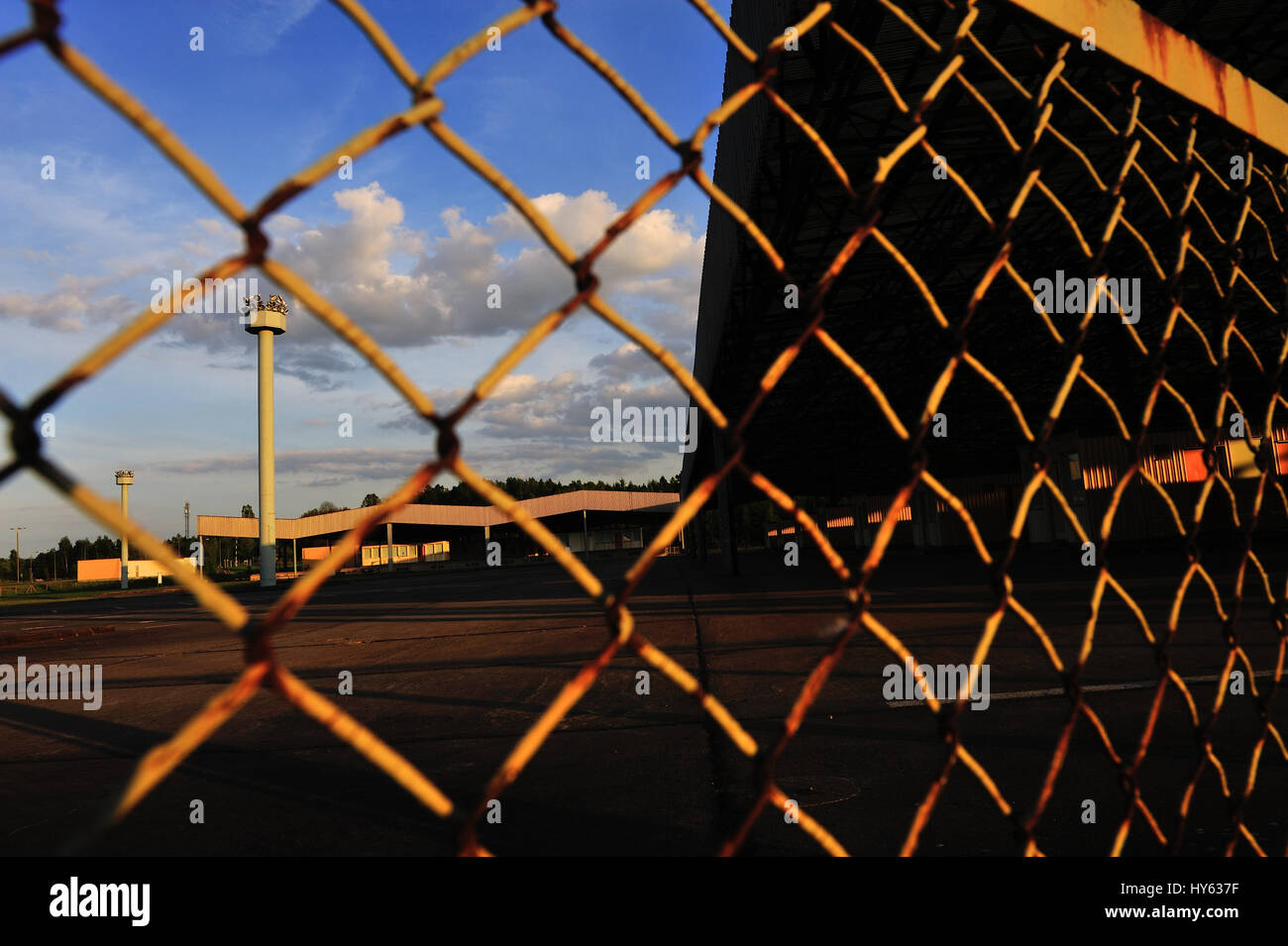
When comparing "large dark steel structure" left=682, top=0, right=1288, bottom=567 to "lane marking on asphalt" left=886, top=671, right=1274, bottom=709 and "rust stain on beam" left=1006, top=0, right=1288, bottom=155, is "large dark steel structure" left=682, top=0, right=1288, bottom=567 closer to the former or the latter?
"rust stain on beam" left=1006, top=0, right=1288, bottom=155

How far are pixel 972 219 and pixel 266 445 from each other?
35.8m

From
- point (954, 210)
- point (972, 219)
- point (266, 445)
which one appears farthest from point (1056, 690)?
point (266, 445)

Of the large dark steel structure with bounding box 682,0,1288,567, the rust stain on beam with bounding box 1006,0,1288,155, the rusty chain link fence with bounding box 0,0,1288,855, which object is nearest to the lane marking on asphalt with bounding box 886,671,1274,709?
the large dark steel structure with bounding box 682,0,1288,567

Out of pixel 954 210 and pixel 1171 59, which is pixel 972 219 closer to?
pixel 954 210

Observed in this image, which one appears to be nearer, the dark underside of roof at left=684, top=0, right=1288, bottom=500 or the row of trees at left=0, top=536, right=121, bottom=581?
the dark underside of roof at left=684, top=0, right=1288, bottom=500

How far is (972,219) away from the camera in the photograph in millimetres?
10562

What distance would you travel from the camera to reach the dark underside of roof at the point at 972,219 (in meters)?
1.46

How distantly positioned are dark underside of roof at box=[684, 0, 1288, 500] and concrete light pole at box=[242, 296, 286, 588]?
2631 cm

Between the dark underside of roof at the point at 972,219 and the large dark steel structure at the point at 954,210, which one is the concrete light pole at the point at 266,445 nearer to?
the large dark steel structure at the point at 954,210

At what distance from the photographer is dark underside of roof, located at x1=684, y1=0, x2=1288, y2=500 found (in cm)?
146

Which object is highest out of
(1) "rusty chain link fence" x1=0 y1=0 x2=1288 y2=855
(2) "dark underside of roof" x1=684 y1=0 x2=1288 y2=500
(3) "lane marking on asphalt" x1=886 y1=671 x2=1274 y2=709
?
(2) "dark underside of roof" x1=684 y1=0 x2=1288 y2=500
